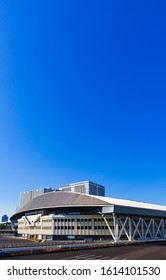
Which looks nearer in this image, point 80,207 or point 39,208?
point 80,207

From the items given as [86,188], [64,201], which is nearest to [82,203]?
[64,201]

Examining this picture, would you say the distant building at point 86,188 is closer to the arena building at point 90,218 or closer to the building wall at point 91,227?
A: the arena building at point 90,218

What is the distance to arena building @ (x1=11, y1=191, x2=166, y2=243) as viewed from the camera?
194ft

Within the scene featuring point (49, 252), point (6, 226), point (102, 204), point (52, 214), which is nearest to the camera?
point (49, 252)

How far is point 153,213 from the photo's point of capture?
66.4 meters

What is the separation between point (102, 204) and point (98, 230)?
29.9 ft

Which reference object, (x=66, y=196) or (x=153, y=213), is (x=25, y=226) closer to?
(x=66, y=196)

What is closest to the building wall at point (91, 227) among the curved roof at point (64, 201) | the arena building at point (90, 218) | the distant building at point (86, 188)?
the arena building at point (90, 218)

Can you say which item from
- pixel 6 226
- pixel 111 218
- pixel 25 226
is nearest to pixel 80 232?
A: pixel 111 218

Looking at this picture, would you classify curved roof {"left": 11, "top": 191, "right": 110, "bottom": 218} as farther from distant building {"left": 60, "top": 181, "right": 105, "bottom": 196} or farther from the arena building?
A: distant building {"left": 60, "top": 181, "right": 105, "bottom": 196}

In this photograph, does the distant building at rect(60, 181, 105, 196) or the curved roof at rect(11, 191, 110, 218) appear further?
the distant building at rect(60, 181, 105, 196)

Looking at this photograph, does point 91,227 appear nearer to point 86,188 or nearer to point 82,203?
point 82,203

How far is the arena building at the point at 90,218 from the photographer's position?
5910cm

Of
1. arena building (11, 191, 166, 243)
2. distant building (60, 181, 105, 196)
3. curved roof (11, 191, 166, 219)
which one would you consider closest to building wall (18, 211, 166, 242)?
arena building (11, 191, 166, 243)
